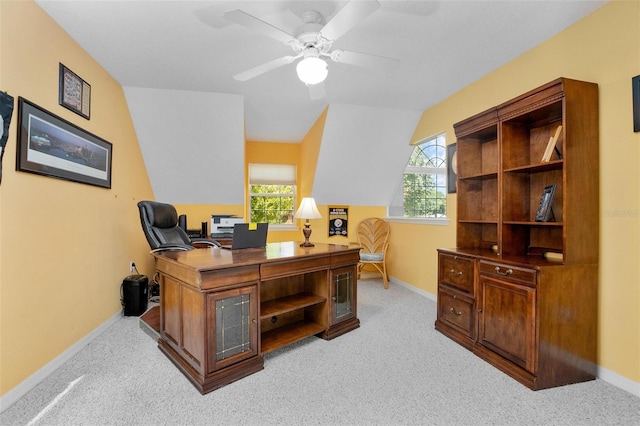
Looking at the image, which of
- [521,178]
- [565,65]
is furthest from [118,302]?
[565,65]

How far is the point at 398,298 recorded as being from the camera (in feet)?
12.3

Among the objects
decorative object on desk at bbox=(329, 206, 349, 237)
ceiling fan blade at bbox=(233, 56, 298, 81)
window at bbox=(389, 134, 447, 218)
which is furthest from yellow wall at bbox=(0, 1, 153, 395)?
window at bbox=(389, 134, 447, 218)

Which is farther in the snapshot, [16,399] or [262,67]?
[262,67]

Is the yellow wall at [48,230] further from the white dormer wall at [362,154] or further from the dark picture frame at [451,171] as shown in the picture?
the dark picture frame at [451,171]

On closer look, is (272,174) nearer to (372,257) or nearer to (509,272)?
(372,257)

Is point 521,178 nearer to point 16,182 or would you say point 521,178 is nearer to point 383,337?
point 383,337

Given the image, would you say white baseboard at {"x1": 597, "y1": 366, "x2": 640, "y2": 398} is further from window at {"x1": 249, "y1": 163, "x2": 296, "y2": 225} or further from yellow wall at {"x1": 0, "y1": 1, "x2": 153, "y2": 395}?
window at {"x1": 249, "y1": 163, "x2": 296, "y2": 225}

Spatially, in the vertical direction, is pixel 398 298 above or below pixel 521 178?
below

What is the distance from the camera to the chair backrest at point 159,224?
2.72 metres

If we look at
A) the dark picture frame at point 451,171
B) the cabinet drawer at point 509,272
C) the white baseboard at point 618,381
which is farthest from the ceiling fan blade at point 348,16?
the white baseboard at point 618,381

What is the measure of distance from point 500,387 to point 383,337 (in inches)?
36.6

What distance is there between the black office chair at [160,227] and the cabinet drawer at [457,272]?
2.41 m

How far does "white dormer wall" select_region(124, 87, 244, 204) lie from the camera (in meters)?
3.44

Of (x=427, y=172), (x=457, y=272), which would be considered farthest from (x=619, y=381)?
(x=427, y=172)
